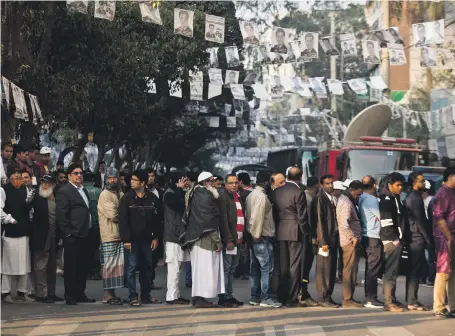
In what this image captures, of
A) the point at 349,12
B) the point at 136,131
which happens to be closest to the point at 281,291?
the point at 136,131

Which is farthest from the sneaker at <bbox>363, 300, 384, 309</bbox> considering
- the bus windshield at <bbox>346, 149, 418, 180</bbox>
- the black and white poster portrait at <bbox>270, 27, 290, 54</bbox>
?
the bus windshield at <bbox>346, 149, 418, 180</bbox>

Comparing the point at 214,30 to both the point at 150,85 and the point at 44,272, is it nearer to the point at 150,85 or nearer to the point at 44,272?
the point at 150,85

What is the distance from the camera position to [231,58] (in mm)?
31562

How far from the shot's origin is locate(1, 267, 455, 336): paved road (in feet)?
40.3

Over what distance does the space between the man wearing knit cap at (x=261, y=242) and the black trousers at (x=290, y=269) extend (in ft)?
0.61

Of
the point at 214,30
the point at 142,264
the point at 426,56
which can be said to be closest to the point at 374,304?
the point at 142,264

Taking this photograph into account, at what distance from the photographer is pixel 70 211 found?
599 inches

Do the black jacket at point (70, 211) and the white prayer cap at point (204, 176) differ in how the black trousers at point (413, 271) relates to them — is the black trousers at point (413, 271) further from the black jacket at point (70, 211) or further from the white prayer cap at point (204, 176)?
the black jacket at point (70, 211)

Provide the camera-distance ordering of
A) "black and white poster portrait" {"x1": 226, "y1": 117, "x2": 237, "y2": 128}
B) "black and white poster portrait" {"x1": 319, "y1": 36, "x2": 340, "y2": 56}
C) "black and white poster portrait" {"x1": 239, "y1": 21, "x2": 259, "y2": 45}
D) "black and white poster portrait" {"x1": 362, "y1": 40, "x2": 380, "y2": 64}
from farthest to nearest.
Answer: "black and white poster portrait" {"x1": 226, "y1": 117, "x2": 237, "y2": 128} → "black and white poster portrait" {"x1": 319, "y1": 36, "x2": 340, "y2": 56} → "black and white poster portrait" {"x1": 362, "y1": 40, "x2": 380, "y2": 64} → "black and white poster portrait" {"x1": 239, "y1": 21, "x2": 259, "y2": 45}

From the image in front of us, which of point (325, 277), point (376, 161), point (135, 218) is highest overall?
point (376, 161)

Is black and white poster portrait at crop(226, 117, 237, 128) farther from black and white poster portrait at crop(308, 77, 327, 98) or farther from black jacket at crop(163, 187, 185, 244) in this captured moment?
black jacket at crop(163, 187, 185, 244)

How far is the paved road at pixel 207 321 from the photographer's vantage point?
40.3 feet

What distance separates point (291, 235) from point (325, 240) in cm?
51

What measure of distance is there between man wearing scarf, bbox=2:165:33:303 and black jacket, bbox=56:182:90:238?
0.49 m
